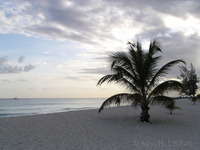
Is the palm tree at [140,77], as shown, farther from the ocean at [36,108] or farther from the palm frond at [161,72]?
the ocean at [36,108]

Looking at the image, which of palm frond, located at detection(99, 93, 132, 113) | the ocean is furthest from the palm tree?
the ocean

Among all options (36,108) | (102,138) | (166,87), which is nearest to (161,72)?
(166,87)

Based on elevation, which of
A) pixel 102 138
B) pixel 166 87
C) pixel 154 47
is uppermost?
pixel 154 47

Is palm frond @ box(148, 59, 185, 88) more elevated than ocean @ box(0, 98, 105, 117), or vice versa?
palm frond @ box(148, 59, 185, 88)

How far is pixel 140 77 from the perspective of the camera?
9.84 metres

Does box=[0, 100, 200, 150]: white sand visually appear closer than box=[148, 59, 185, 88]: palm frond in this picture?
Yes

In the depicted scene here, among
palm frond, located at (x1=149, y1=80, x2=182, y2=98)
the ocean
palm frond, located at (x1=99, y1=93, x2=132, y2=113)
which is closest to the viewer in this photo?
palm frond, located at (x1=149, y1=80, x2=182, y2=98)

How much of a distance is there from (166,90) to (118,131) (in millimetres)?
3463

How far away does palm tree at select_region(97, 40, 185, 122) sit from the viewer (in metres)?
9.66

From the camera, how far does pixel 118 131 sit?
796cm

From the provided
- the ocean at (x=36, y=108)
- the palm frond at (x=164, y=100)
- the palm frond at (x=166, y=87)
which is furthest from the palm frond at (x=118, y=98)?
the ocean at (x=36, y=108)

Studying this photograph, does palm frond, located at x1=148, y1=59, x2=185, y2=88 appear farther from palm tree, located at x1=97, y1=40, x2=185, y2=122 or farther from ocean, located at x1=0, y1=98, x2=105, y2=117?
ocean, located at x1=0, y1=98, x2=105, y2=117

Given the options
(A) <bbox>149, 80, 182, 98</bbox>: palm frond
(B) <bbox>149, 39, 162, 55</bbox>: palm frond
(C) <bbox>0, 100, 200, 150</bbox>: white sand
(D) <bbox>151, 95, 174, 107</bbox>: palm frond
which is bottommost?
(C) <bbox>0, 100, 200, 150</bbox>: white sand

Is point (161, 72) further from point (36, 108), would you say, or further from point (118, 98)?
point (36, 108)
